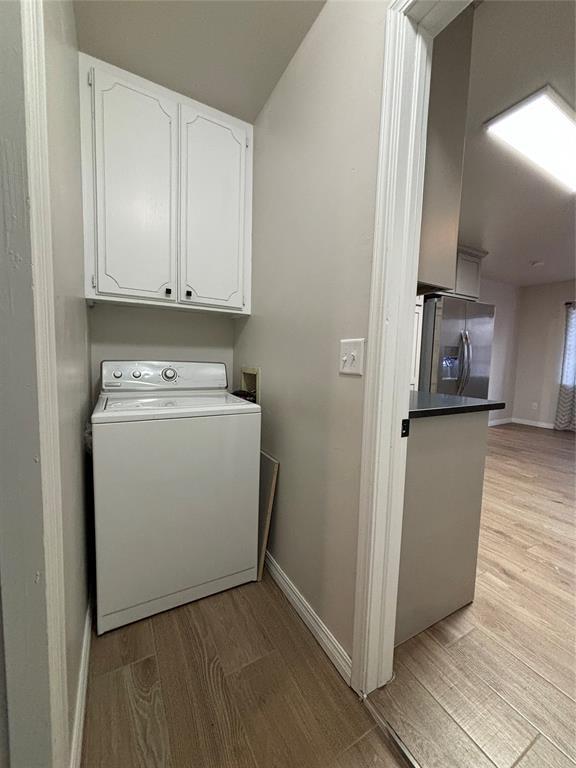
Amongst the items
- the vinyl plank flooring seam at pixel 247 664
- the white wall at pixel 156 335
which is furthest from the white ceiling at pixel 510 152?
the vinyl plank flooring seam at pixel 247 664

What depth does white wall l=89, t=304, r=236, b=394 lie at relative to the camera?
1.79m

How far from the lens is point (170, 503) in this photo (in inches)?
52.2

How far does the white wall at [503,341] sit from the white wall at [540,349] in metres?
0.12

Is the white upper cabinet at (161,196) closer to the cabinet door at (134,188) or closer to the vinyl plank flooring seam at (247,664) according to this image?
the cabinet door at (134,188)

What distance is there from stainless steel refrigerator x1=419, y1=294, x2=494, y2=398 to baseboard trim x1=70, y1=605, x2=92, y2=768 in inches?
126

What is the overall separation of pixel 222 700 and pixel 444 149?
2.04 meters

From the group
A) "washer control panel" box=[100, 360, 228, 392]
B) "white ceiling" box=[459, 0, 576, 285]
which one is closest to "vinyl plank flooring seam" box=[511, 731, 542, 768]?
"washer control panel" box=[100, 360, 228, 392]

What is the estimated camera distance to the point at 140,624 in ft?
A: 4.28

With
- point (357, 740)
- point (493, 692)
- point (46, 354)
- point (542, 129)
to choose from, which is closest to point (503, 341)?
point (542, 129)

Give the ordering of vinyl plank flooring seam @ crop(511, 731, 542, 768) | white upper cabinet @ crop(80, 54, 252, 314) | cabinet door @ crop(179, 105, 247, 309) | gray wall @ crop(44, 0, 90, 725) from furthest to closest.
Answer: cabinet door @ crop(179, 105, 247, 309) → white upper cabinet @ crop(80, 54, 252, 314) → vinyl plank flooring seam @ crop(511, 731, 542, 768) → gray wall @ crop(44, 0, 90, 725)

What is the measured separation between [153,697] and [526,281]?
6.66 metres

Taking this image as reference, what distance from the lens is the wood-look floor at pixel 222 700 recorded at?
2.85 ft

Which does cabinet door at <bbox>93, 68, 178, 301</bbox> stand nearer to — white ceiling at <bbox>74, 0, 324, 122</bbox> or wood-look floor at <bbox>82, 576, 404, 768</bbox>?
A: white ceiling at <bbox>74, 0, 324, 122</bbox>

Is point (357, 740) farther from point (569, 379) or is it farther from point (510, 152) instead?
point (569, 379)
